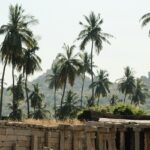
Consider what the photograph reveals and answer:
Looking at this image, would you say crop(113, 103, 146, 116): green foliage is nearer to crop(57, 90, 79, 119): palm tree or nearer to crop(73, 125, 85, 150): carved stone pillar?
crop(73, 125, 85, 150): carved stone pillar

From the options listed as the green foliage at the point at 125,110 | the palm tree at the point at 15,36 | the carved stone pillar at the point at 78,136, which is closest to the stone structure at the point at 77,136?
the carved stone pillar at the point at 78,136

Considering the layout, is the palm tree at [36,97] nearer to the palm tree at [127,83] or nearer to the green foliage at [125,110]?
the palm tree at [127,83]

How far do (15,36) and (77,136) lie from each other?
1276 inches

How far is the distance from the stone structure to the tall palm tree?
38435 mm

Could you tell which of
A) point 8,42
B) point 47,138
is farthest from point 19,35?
point 47,138

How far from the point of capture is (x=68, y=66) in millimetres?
60938

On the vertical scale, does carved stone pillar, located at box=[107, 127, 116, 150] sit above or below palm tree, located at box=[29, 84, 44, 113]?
below

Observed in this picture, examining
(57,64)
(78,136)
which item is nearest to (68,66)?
(57,64)

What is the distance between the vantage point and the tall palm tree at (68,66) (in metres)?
60.7

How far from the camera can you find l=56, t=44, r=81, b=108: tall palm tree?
60688mm

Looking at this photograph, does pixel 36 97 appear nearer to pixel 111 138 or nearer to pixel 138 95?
pixel 138 95

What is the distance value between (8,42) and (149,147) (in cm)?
3011

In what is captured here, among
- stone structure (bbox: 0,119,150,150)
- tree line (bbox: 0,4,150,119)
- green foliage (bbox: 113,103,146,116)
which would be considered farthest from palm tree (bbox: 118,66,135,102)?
stone structure (bbox: 0,119,150,150)

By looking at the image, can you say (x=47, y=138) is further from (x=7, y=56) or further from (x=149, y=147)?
(x=7, y=56)
